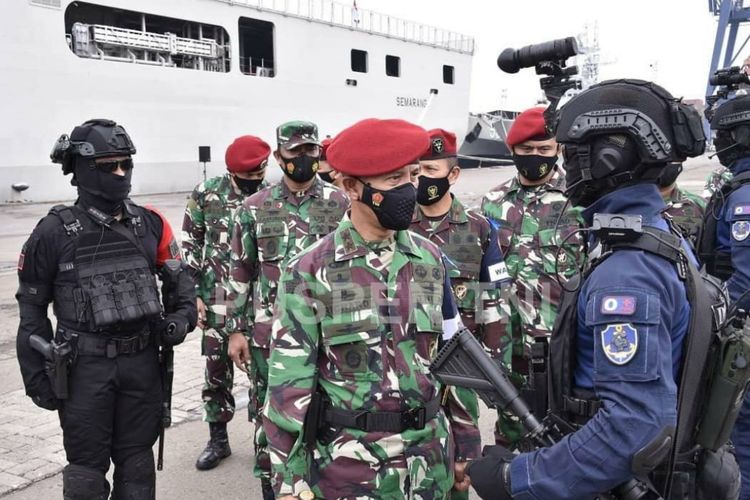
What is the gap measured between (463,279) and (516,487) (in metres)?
1.86

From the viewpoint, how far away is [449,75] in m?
40.0

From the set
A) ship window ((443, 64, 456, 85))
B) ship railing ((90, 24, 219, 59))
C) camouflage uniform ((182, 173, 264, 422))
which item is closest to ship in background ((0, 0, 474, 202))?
ship railing ((90, 24, 219, 59))

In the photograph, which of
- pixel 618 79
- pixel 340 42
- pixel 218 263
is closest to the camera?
pixel 618 79

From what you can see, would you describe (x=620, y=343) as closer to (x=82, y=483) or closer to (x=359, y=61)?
(x=82, y=483)

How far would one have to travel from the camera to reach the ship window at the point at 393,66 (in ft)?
116

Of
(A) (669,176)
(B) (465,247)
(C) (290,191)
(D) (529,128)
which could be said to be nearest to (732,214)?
(A) (669,176)

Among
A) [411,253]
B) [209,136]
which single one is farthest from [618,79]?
[209,136]

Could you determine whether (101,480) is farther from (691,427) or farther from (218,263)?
(691,427)

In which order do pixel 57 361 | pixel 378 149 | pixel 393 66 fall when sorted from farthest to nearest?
pixel 393 66
pixel 57 361
pixel 378 149

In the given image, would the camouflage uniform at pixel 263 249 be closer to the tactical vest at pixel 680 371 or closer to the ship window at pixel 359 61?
the tactical vest at pixel 680 371

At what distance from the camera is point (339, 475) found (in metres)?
2.21

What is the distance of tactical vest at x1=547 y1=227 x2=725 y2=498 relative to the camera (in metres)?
1.76

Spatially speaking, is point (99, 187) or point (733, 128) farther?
point (733, 128)

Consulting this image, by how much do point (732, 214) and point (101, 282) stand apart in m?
3.40
